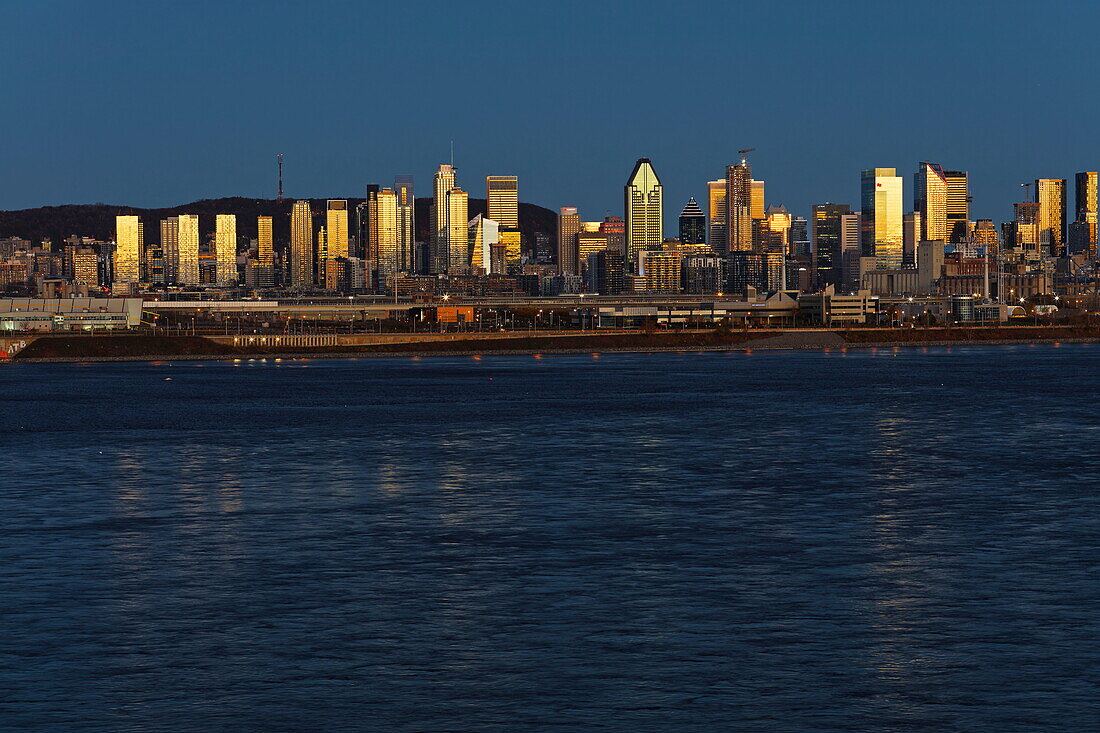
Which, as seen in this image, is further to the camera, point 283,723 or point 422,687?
point 422,687

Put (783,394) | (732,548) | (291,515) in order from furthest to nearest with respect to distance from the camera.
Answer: (783,394)
(291,515)
(732,548)

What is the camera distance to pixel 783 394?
102000 mm

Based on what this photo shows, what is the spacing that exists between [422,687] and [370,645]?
2908mm

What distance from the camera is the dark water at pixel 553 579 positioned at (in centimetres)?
2147

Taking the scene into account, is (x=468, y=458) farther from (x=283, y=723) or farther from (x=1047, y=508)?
(x=283, y=723)

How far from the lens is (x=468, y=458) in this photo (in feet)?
191

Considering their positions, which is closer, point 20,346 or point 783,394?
point 783,394

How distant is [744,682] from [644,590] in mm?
Result: 7241

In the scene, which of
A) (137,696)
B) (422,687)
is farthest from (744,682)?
(137,696)

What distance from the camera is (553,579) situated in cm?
3086

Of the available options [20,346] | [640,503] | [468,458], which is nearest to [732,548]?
[640,503]

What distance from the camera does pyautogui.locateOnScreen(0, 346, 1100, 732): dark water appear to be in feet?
70.4

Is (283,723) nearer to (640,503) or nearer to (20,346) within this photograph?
(640,503)

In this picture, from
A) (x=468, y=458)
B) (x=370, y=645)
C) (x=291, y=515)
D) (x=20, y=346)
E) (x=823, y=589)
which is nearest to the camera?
(x=370, y=645)
